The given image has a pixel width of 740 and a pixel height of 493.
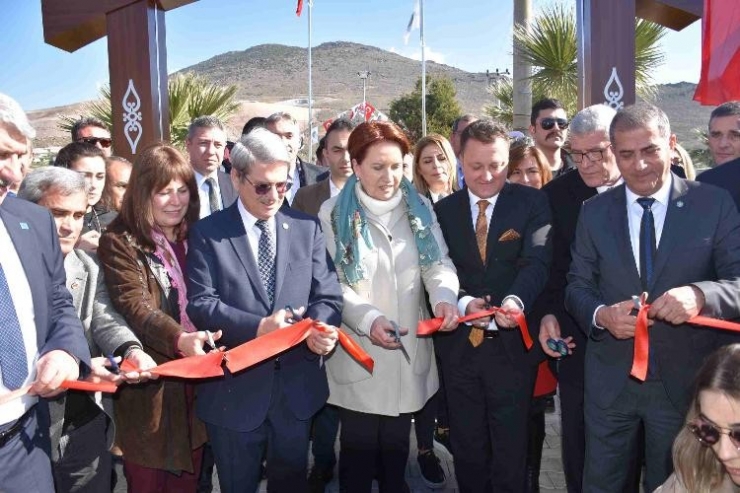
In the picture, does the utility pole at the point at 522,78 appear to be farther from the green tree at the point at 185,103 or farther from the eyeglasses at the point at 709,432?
the eyeglasses at the point at 709,432

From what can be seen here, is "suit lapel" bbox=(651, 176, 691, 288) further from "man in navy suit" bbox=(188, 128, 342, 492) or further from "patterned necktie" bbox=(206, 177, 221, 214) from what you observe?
"patterned necktie" bbox=(206, 177, 221, 214)

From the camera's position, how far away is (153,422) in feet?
10.3

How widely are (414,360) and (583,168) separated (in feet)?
4.67

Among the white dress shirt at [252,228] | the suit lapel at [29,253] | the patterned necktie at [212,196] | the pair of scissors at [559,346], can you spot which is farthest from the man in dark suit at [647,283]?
the patterned necktie at [212,196]

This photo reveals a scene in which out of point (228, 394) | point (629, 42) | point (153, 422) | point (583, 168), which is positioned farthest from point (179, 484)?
point (629, 42)

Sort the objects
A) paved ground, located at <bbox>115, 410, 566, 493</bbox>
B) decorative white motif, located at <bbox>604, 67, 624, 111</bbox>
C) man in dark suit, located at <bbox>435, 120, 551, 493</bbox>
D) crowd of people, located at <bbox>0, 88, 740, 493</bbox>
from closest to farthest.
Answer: crowd of people, located at <bbox>0, 88, 740, 493</bbox>
man in dark suit, located at <bbox>435, 120, 551, 493</bbox>
paved ground, located at <bbox>115, 410, 566, 493</bbox>
decorative white motif, located at <bbox>604, 67, 624, 111</bbox>

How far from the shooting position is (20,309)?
2529 mm

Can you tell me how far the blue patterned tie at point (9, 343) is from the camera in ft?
8.04

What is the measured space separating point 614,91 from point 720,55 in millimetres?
1662

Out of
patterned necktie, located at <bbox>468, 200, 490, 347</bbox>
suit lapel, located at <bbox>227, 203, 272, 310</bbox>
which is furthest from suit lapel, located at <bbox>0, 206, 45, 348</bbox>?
patterned necktie, located at <bbox>468, 200, 490, 347</bbox>

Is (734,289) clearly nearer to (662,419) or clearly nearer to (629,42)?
(662,419)

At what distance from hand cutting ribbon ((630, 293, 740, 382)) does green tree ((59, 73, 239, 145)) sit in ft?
37.1

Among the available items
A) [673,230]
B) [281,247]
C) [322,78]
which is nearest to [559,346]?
[673,230]

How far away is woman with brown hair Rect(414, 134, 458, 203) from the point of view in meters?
5.29
